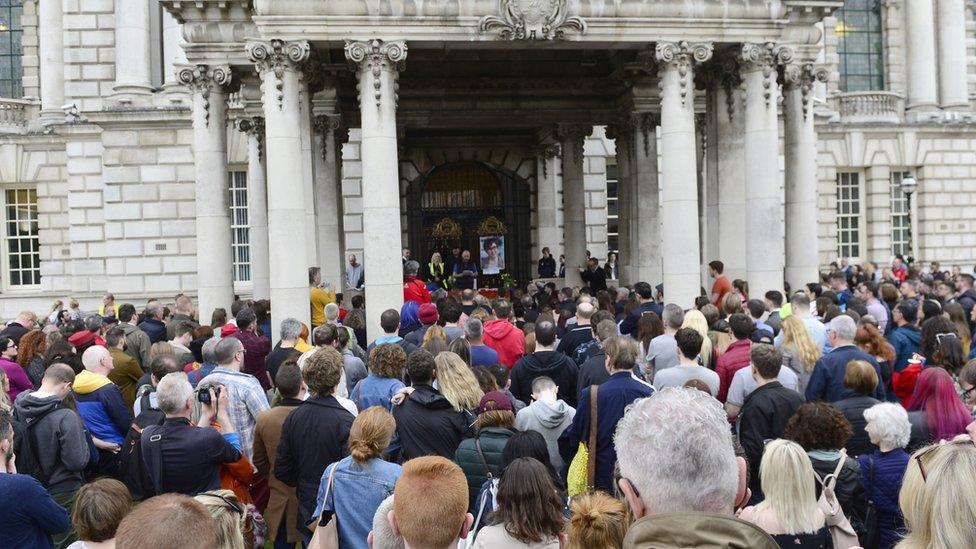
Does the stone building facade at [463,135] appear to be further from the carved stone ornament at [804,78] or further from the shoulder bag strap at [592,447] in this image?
the shoulder bag strap at [592,447]

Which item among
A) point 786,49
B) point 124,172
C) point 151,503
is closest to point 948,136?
point 786,49

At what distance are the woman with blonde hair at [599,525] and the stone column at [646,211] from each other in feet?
66.2

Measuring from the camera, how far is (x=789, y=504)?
496cm

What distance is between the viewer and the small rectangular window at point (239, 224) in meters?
30.1

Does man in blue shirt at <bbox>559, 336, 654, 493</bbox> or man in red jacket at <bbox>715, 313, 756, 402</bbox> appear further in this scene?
man in red jacket at <bbox>715, 313, 756, 402</bbox>

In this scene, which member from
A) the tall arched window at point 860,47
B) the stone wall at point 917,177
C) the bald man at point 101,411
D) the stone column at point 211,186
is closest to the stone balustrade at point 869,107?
the stone wall at point 917,177

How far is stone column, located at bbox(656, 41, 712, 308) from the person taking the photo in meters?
17.6

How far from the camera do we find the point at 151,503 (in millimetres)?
3521

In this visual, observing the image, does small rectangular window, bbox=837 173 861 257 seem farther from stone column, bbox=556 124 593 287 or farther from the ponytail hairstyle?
the ponytail hairstyle

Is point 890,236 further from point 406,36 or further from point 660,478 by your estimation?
point 660,478

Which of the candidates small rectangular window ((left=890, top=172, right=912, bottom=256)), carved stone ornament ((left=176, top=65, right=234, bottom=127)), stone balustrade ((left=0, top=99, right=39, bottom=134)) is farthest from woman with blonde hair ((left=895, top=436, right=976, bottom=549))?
small rectangular window ((left=890, top=172, right=912, bottom=256))

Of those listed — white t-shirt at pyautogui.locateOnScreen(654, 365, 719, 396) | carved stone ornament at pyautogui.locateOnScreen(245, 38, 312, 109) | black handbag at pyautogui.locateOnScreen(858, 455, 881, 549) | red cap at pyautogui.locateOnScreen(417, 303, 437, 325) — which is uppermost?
carved stone ornament at pyautogui.locateOnScreen(245, 38, 312, 109)

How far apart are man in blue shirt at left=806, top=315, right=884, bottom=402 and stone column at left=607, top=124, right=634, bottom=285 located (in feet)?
54.0

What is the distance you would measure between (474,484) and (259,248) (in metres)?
16.5
